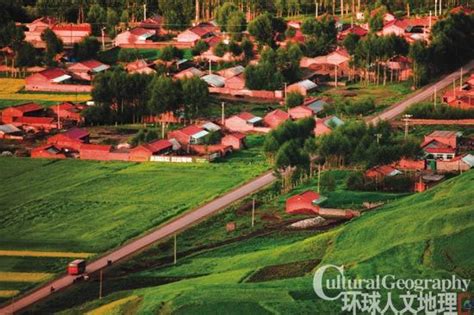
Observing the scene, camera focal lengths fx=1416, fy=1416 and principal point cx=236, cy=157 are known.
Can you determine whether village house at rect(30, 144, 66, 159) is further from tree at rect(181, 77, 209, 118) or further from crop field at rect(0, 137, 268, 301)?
tree at rect(181, 77, 209, 118)

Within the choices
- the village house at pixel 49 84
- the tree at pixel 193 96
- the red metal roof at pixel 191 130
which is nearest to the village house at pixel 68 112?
the tree at pixel 193 96

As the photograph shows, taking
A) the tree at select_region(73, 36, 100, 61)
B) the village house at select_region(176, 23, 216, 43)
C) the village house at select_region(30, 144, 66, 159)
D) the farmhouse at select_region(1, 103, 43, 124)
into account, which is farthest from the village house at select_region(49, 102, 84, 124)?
the village house at select_region(176, 23, 216, 43)

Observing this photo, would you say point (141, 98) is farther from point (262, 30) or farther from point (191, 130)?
point (262, 30)

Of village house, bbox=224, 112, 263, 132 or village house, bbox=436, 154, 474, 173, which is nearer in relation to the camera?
village house, bbox=436, 154, 474, 173

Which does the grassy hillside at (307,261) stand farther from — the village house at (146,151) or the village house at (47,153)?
the village house at (47,153)

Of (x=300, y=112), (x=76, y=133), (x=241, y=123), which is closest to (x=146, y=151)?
(x=76, y=133)

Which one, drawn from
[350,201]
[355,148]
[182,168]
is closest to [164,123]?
[182,168]
